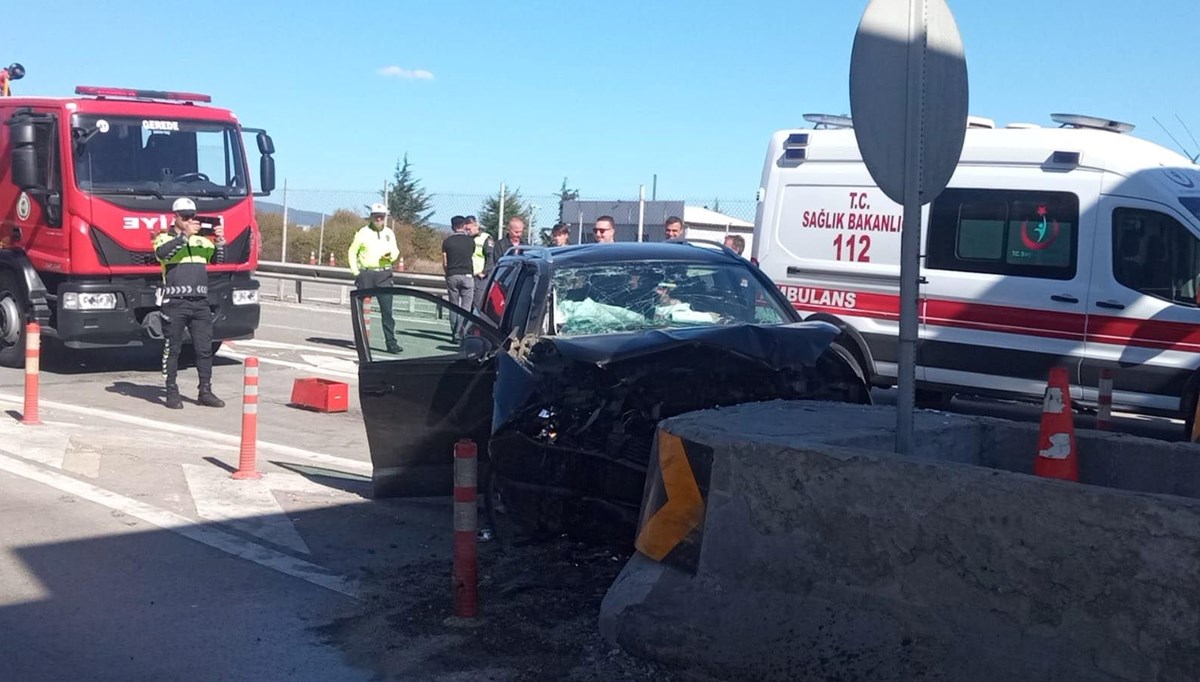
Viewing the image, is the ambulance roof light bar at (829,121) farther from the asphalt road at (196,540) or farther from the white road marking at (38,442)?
the white road marking at (38,442)

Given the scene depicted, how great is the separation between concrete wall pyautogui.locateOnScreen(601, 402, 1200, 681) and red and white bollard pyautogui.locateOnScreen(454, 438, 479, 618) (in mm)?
847

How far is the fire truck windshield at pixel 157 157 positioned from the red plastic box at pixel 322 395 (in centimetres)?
337

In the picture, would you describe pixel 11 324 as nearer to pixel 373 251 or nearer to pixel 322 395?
pixel 373 251

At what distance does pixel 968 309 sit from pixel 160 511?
276 inches

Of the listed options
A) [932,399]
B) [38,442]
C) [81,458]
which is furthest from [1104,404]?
[38,442]

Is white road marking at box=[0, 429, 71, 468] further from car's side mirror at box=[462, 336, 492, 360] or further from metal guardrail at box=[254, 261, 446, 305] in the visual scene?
metal guardrail at box=[254, 261, 446, 305]

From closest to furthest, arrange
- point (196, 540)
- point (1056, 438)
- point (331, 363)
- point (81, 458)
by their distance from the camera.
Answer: point (1056, 438) < point (196, 540) < point (81, 458) < point (331, 363)

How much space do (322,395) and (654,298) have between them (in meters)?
5.61

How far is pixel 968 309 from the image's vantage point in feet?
36.8

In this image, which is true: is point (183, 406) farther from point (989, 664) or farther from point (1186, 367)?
point (989, 664)

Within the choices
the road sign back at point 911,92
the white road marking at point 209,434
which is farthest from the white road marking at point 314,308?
the road sign back at point 911,92

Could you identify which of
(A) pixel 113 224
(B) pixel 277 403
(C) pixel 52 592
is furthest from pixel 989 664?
(A) pixel 113 224

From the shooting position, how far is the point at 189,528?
731 centimetres

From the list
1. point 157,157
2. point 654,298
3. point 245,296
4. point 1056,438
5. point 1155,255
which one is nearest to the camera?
point 1056,438
